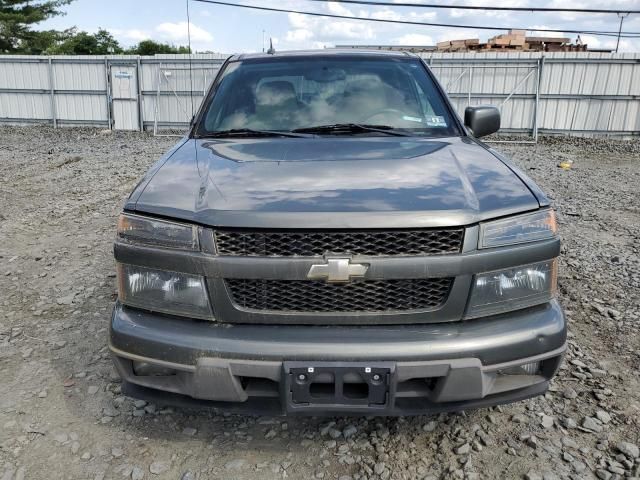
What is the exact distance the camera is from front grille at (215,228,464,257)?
1.87 meters

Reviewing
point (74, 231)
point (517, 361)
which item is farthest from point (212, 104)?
point (74, 231)

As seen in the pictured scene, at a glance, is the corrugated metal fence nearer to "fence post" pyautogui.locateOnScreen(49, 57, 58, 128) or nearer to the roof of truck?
"fence post" pyautogui.locateOnScreen(49, 57, 58, 128)

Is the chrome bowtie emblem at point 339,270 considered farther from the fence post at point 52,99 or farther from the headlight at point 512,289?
the fence post at point 52,99

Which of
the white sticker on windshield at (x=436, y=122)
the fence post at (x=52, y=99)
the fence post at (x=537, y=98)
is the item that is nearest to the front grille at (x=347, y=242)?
the white sticker on windshield at (x=436, y=122)

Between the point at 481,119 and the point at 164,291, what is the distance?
230 centimetres

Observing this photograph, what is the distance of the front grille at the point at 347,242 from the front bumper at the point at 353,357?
29 centimetres

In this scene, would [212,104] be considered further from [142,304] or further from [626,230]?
[626,230]

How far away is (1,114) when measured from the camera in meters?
18.2

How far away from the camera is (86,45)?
39.5m

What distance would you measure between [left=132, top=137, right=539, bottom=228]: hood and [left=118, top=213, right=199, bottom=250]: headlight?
0.14ft

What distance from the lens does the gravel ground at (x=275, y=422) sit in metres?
2.20

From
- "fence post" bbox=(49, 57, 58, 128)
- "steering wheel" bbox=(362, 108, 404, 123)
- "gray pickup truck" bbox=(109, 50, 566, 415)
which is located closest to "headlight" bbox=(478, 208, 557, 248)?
"gray pickup truck" bbox=(109, 50, 566, 415)

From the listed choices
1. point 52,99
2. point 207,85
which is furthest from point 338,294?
point 52,99

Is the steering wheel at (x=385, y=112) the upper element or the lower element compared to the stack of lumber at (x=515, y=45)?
lower
